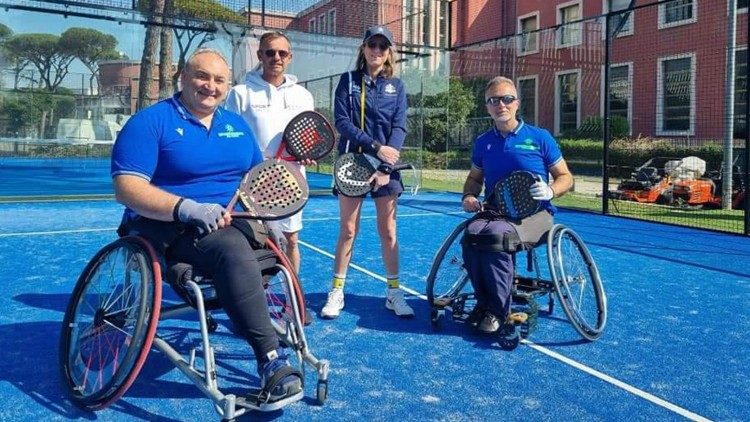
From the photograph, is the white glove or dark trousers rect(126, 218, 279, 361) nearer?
dark trousers rect(126, 218, 279, 361)

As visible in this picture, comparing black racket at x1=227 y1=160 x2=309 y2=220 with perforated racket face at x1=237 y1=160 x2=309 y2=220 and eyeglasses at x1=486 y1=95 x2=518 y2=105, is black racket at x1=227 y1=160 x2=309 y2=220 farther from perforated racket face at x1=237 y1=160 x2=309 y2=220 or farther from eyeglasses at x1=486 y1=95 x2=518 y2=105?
eyeglasses at x1=486 y1=95 x2=518 y2=105

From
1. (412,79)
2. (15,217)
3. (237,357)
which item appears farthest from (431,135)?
(237,357)

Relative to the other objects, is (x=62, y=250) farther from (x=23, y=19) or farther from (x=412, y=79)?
(x=412, y=79)

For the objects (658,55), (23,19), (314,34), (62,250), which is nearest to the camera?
(62,250)

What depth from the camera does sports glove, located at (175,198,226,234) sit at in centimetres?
252

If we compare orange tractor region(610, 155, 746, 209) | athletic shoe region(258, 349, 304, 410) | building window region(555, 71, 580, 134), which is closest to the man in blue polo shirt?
athletic shoe region(258, 349, 304, 410)

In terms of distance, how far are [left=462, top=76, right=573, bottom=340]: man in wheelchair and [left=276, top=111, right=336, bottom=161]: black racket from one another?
2.88 feet

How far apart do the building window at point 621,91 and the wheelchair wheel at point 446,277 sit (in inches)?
605

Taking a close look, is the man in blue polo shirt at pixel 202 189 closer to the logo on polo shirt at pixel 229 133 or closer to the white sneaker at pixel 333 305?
the logo on polo shirt at pixel 229 133

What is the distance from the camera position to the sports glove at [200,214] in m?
2.52

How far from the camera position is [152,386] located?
289 cm

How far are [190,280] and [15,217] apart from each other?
7069 millimetres

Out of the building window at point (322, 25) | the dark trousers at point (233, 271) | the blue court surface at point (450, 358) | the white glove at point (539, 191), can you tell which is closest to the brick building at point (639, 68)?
the building window at point (322, 25)

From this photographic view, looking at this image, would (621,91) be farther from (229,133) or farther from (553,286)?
(229,133)
